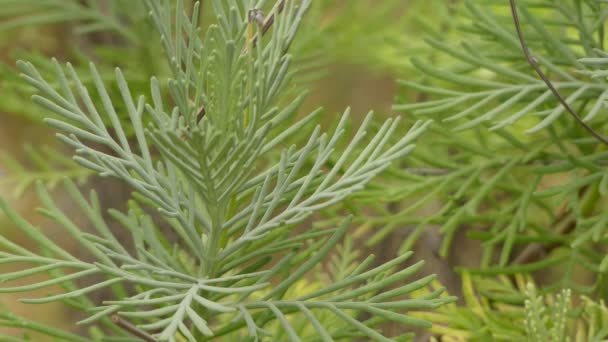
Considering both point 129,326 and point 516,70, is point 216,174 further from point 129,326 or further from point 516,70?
point 516,70

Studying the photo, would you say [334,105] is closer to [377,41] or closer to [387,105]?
[387,105]

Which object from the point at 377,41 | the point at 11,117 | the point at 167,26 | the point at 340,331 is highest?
the point at 11,117

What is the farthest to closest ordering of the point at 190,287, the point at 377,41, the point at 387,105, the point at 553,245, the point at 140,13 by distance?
1. the point at 387,105
2. the point at 377,41
3. the point at 140,13
4. the point at 553,245
5. the point at 190,287

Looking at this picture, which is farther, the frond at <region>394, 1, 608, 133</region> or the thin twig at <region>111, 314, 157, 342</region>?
the frond at <region>394, 1, 608, 133</region>

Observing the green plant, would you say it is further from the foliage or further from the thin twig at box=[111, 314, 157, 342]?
the foliage

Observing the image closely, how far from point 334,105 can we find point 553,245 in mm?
584

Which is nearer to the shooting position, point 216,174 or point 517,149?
point 216,174

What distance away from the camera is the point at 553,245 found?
551 mm

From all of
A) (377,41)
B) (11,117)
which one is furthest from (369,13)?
(11,117)

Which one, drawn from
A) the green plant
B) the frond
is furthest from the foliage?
the green plant

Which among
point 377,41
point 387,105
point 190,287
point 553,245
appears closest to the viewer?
point 190,287

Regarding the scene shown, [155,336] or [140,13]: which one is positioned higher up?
[140,13]

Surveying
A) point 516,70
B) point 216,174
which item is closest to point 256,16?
point 216,174

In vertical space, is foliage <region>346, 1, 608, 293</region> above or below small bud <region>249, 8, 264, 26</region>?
below
